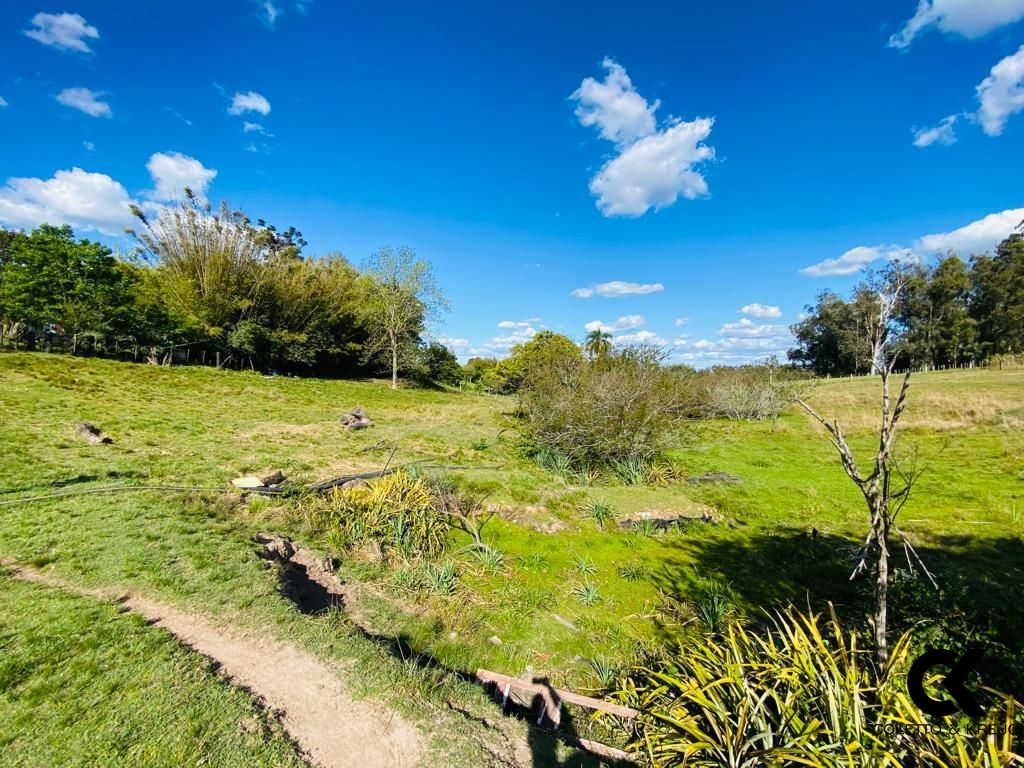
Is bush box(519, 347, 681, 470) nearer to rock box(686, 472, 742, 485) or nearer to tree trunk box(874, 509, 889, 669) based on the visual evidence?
rock box(686, 472, 742, 485)

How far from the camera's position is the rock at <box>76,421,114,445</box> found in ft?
27.8

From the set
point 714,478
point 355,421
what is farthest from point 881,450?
point 355,421

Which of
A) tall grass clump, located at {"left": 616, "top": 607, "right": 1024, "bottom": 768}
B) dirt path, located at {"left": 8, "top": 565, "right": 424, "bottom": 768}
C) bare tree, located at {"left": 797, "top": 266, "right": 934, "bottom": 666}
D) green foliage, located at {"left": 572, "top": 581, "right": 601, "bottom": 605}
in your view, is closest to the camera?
tall grass clump, located at {"left": 616, "top": 607, "right": 1024, "bottom": 768}

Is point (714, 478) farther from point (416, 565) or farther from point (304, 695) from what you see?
point (304, 695)

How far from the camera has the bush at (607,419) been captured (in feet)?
34.7

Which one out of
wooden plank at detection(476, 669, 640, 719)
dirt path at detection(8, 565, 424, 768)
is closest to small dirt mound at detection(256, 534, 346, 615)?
dirt path at detection(8, 565, 424, 768)

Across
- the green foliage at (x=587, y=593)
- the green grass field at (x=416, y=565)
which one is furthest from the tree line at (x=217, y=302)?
the green foliage at (x=587, y=593)

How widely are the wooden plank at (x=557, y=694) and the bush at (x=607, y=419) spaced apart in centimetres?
678

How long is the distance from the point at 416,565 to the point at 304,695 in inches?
97.1

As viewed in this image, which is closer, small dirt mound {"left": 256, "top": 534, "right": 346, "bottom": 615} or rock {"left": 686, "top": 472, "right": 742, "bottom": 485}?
small dirt mound {"left": 256, "top": 534, "right": 346, "bottom": 615}

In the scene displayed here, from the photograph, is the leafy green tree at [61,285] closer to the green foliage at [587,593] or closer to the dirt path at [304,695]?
the dirt path at [304,695]

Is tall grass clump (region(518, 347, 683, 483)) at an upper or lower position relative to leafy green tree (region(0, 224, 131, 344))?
lower

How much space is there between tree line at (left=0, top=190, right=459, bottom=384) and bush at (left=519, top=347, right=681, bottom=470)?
18312 mm

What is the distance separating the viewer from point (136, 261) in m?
26.4
